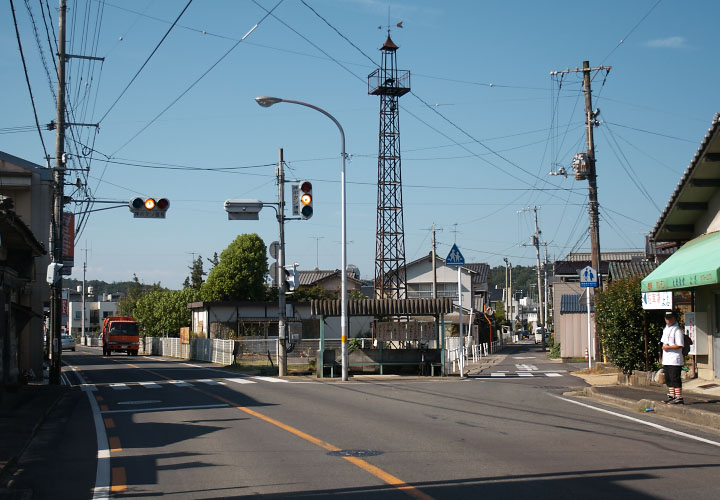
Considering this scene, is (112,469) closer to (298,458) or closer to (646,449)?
(298,458)

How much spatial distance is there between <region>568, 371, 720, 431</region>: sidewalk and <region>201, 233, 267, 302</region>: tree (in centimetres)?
4372

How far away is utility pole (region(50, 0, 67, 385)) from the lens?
24281 millimetres

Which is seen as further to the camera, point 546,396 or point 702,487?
point 546,396

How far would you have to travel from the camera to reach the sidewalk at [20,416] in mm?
10139

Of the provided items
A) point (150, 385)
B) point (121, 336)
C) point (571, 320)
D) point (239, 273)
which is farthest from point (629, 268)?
point (121, 336)

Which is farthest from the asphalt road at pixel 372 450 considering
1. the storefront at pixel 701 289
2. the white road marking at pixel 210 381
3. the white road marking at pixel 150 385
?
the white road marking at pixel 210 381

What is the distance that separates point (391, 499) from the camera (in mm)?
7309

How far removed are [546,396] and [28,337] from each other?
2185 centimetres

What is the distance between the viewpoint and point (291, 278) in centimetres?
2742

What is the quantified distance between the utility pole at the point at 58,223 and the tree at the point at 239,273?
3473cm

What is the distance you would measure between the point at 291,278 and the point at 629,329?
1238cm

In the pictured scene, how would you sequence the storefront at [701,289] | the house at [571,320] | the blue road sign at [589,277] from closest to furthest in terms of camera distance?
the storefront at [701,289] → the blue road sign at [589,277] → the house at [571,320]

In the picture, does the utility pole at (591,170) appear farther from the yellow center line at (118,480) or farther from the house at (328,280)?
the house at (328,280)

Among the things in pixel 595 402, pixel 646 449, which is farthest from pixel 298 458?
pixel 595 402
